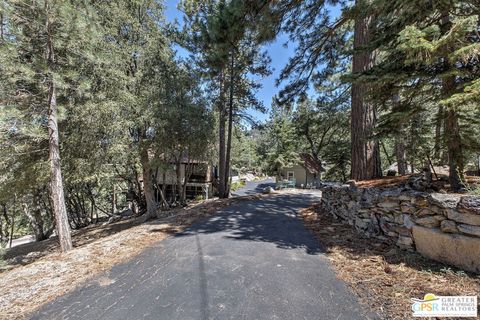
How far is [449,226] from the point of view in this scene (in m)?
2.65

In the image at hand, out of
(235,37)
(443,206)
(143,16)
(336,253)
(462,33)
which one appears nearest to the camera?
(462,33)

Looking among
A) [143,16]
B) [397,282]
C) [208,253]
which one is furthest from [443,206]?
[143,16]

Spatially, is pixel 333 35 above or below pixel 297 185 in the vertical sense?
above

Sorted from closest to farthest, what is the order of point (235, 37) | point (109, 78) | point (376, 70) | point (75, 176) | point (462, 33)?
point (462, 33), point (376, 70), point (235, 37), point (109, 78), point (75, 176)

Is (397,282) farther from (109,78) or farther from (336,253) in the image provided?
(109,78)

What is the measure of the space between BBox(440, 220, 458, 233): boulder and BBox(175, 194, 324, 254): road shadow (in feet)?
5.46

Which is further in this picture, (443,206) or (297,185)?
(297,185)

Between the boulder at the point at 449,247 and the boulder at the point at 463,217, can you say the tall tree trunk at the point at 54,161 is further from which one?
the boulder at the point at 463,217

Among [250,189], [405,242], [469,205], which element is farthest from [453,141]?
[250,189]

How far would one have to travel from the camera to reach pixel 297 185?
884 inches

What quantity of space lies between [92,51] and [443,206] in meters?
8.28

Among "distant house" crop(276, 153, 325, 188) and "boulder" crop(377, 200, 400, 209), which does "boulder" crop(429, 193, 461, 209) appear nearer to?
"boulder" crop(377, 200, 400, 209)

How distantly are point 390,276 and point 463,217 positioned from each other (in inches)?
43.0

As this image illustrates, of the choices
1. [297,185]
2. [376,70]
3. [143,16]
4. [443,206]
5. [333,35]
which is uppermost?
[143,16]
